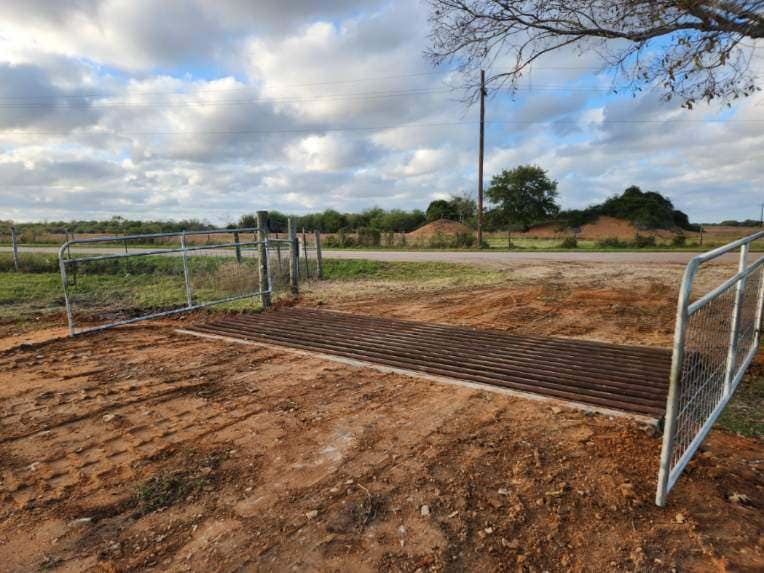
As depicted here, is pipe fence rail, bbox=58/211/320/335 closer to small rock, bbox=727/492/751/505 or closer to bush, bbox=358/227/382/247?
small rock, bbox=727/492/751/505

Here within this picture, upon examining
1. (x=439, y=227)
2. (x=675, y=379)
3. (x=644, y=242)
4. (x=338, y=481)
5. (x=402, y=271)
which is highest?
(x=439, y=227)

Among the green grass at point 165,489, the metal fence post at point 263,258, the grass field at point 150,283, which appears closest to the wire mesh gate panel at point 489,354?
the grass field at point 150,283

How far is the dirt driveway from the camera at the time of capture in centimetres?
225

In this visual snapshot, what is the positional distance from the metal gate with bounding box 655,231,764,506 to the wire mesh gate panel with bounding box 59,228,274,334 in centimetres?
616

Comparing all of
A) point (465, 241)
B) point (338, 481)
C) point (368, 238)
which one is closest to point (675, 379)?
point (338, 481)

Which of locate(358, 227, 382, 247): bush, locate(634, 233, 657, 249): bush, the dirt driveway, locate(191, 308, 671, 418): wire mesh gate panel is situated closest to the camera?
the dirt driveway

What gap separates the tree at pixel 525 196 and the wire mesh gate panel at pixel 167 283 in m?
35.8

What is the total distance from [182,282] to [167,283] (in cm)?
55

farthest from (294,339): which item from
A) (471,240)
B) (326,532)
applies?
(471,240)

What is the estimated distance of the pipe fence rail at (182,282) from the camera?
777 centimetres

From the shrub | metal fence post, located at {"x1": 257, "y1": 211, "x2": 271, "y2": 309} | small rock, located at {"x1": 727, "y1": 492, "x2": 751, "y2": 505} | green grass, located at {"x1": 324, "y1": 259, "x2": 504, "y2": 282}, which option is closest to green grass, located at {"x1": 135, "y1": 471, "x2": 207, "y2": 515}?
small rock, located at {"x1": 727, "y1": 492, "x2": 751, "y2": 505}

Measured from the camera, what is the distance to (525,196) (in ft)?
149

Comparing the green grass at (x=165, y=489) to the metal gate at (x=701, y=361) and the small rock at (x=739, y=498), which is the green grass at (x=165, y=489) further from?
the small rock at (x=739, y=498)

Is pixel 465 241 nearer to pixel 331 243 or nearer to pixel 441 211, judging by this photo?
pixel 331 243
